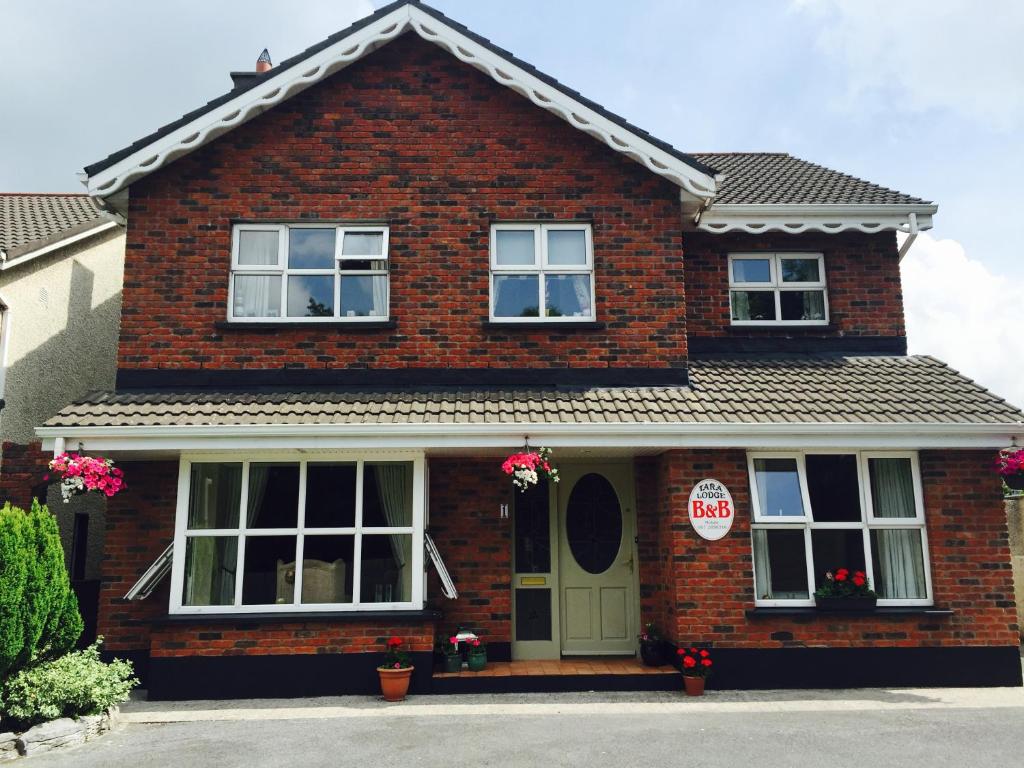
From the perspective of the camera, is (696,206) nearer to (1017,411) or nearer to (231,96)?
(1017,411)

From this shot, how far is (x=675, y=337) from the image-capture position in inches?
373

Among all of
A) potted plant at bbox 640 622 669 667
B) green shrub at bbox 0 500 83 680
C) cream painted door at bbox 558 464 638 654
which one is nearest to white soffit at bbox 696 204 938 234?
cream painted door at bbox 558 464 638 654

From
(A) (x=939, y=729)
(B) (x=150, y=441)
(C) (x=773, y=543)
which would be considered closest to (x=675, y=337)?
(C) (x=773, y=543)

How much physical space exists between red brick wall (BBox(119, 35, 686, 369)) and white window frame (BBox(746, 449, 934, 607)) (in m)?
1.81

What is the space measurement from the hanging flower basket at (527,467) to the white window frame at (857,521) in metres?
2.32

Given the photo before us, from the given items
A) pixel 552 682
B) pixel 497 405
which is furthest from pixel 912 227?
pixel 552 682

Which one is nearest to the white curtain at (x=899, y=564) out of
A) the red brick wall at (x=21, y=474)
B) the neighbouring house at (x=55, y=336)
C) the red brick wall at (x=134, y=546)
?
the red brick wall at (x=134, y=546)

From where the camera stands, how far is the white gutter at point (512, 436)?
26.5 feet

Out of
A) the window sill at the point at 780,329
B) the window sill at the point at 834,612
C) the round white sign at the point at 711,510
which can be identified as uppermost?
the window sill at the point at 780,329

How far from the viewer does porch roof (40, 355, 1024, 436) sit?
27.2 ft

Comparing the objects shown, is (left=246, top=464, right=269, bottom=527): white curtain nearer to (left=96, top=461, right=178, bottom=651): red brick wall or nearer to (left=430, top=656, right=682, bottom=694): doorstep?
(left=96, top=461, right=178, bottom=651): red brick wall

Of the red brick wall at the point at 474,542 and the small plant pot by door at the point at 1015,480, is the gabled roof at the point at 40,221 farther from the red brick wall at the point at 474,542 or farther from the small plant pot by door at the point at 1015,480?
the small plant pot by door at the point at 1015,480

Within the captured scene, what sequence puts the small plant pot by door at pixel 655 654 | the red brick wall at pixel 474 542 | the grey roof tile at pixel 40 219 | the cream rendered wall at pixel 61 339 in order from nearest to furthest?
the small plant pot by door at pixel 655 654
the red brick wall at pixel 474 542
the cream rendered wall at pixel 61 339
the grey roof tile at pixel 40 219

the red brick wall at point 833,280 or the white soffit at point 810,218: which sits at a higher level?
the white soffit at point 810,218
